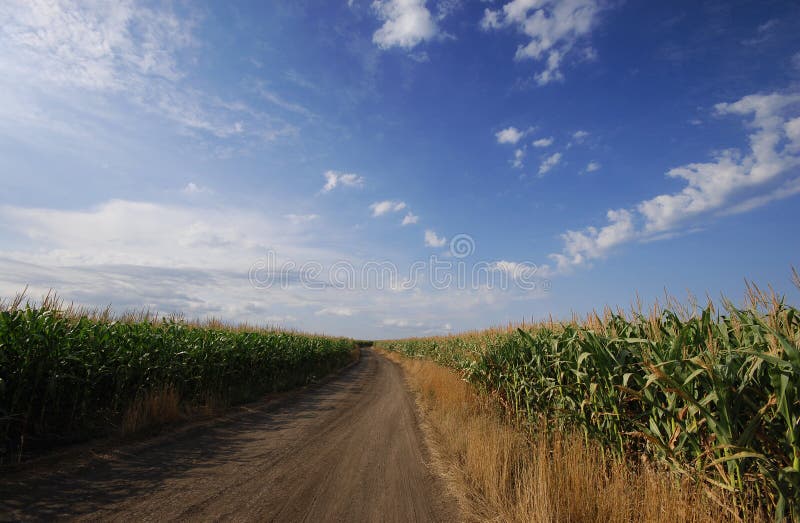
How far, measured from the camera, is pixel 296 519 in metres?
4.32

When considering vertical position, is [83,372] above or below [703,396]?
below

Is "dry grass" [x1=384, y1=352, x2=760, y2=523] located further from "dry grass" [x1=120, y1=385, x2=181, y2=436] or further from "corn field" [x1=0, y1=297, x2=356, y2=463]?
"corn field" [x1=0, y1=297, x2=356, y2=463]

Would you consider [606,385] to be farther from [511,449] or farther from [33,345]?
[33,345]

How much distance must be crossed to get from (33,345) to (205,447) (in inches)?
145

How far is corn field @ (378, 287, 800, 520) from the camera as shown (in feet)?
10.4

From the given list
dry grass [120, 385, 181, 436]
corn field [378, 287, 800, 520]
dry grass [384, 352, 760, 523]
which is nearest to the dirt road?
dry grass [384, 352, 760, 523]

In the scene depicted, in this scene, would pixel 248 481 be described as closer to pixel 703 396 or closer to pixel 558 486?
pixel 558 486

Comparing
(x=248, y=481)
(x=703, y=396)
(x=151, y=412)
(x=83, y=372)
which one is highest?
(x=703, y=396)

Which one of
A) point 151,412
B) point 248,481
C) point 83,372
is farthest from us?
point 151,412

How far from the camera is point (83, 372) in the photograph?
727 cm

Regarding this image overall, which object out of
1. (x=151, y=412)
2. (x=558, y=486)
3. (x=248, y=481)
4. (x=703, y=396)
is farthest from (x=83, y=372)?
(x=703, y=396)

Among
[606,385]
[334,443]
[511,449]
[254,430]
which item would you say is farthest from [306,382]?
[606,385]

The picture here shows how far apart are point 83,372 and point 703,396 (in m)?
10.9

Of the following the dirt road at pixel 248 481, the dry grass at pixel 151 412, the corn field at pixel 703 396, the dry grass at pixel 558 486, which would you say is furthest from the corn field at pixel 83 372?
the corn field at pixel 703 396
